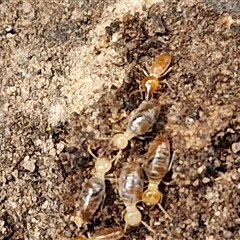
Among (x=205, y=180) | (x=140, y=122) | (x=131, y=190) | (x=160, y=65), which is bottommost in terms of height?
(x=205, y=180)

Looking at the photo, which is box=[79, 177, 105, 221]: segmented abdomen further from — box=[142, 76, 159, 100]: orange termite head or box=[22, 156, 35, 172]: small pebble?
box=[142, 76, 159, 100]: orange termite head

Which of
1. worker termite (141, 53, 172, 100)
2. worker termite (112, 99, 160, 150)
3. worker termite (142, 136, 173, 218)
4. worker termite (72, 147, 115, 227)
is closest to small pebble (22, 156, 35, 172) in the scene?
worker termite (72, 147, 115, 227)

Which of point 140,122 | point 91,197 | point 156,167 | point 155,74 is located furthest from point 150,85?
point 91,197

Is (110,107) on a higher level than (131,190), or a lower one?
A: higher

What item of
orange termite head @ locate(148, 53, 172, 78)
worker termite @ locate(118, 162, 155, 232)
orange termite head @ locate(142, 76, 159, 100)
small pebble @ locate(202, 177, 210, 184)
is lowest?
small pebble @ locate(202, 177, 210, 184)

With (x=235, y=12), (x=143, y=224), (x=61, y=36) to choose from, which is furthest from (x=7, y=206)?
(x=235, y=12)

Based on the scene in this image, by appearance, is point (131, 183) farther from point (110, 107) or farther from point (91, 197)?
point (110, 107)

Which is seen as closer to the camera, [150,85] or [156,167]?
[156,167]
